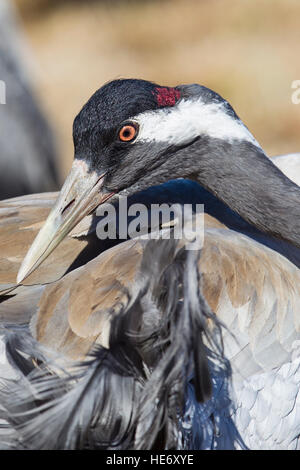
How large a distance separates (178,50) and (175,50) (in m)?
0.03

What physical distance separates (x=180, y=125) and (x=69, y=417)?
1034mm

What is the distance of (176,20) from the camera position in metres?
7.30

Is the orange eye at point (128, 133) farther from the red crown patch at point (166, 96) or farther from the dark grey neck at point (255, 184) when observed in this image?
the dark grey neck at point (255, 184)

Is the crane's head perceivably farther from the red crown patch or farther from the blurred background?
the blurred background

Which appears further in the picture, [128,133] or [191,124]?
[191,124]

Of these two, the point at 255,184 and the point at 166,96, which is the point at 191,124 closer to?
the point at 166,96

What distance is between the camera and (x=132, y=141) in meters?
2.36

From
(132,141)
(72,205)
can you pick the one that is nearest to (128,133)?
(132,141)

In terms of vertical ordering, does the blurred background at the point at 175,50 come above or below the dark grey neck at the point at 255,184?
above

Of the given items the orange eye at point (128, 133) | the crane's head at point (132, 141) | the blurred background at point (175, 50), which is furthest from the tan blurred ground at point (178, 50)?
the orange eye at point (128, 133)

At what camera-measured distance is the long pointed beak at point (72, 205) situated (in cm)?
235

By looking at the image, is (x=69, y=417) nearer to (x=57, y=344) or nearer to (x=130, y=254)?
(x=57, y=344)

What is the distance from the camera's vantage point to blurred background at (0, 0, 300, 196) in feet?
19.6

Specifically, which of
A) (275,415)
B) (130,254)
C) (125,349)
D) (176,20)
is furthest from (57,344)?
(176,20)
